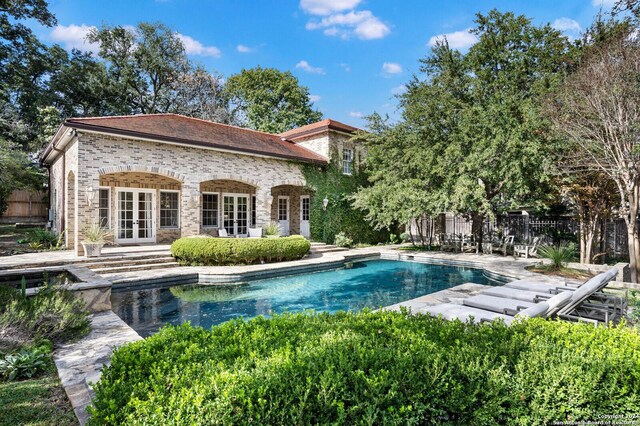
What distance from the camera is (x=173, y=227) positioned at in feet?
55.4

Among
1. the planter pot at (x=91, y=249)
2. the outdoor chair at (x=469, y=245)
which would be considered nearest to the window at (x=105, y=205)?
the planter pot at (x=91, y=249)

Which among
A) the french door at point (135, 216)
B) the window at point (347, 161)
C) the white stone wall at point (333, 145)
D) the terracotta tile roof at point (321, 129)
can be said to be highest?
the terracotta tile roof at point (321, 129)

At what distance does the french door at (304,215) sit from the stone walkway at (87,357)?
1448 centimetres

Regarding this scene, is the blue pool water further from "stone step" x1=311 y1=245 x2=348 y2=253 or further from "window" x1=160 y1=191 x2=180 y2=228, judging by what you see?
"window" x1=160 y1=191 x2=180 y2=228

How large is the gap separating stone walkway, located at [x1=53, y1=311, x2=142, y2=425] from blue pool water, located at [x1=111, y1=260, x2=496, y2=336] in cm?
70

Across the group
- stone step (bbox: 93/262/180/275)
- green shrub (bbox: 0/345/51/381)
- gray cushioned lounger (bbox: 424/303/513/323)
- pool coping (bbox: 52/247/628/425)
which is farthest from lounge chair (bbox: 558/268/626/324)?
stone step (bbox: 93/262/180/275)

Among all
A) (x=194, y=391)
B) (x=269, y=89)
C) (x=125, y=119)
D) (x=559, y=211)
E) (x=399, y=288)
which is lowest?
(x=399, y=288)

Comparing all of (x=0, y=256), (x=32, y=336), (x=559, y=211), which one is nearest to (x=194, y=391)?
(x=32, y=336)

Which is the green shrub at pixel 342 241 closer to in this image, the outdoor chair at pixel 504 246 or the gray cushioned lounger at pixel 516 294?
the outdoor chair at pixel 504 246

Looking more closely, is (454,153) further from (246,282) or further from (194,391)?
(194,391)

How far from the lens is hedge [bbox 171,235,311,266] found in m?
12.3

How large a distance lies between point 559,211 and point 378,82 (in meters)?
12.9

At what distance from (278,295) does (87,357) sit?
540cm

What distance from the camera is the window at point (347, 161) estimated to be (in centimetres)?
2041
